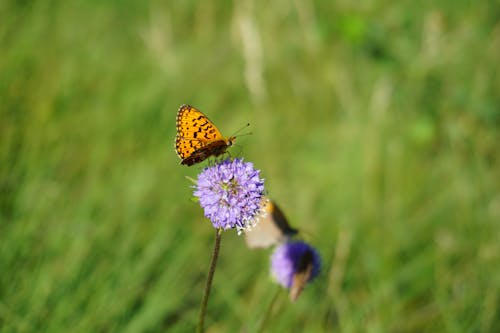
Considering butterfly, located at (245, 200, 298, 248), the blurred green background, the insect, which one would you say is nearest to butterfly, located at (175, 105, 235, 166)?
butterfly, located at (245, 200, 298, 248)

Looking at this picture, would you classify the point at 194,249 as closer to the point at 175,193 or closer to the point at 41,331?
the point at 175,193

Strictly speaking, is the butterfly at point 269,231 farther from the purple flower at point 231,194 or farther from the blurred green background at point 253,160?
the blurred green background at point 253,160

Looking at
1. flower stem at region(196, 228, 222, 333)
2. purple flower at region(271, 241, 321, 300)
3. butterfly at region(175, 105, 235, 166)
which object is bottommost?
flower stem at region(196, 228, 222, 333)

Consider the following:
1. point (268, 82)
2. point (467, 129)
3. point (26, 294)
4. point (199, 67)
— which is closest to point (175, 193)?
point (26, 294)

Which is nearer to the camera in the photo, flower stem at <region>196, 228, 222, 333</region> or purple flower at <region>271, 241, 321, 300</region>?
flower stem at <region>196, 228, 222, 333</region>

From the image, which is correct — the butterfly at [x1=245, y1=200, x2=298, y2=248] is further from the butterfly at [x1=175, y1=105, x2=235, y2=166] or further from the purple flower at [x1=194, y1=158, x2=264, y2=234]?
the butterfly at [x1=175, y1=105, x2=235, y2=166]

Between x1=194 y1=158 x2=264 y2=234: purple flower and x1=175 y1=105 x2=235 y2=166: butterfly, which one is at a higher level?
x1=175 y1=105 x2=235 y2=166: butterfly

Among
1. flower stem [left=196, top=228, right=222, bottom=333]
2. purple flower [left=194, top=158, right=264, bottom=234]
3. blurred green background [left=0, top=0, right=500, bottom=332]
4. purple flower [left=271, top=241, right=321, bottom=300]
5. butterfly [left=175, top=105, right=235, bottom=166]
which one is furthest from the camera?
blurred green background [left=0, top=0, right=500, bottom=332]
